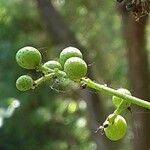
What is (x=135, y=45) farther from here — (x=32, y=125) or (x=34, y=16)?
(x=32, y=125)

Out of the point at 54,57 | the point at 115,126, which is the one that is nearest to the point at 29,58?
the point at 115,126

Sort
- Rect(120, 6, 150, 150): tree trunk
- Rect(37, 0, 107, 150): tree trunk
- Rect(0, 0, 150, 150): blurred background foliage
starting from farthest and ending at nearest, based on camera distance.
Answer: Rect(0, 0, 150, 150): blurred background foliage
Rect(37, 0, 107, 150): tree trunk
Rect(120, 6, 150, 150): tree trunk

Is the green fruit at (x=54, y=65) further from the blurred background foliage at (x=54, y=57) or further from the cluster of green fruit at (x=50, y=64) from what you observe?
the blurred background foliage at (x=54, y=57)

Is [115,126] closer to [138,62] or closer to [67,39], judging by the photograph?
[138,62]

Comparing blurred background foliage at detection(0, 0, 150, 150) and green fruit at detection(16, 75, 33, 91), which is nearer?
green fruit at detection(16, 75, 33, 91)

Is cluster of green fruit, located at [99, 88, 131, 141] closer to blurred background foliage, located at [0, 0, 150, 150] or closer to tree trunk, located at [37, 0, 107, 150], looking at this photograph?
tree trunk, located at [37, 0, 107, 150]

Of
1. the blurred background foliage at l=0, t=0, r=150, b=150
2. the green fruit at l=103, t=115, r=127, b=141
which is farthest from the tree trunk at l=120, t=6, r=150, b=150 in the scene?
the green fruit at l=103, t=115, r=127, b=141
